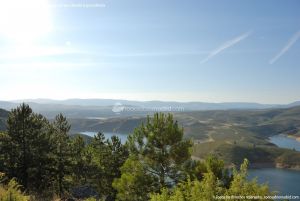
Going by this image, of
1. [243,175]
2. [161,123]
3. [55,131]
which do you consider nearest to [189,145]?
[161,123]

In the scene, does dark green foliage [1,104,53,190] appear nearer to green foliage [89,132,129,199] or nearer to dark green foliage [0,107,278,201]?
dark green foliage [0,107,278,201]

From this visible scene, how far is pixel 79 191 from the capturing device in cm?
4053

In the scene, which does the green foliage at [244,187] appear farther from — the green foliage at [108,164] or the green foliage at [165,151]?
the green foliage at [108,164]

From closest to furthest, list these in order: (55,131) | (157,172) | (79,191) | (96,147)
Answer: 1. (157,172)
2. (79,191)
3. (55,131)
4. (96,147)

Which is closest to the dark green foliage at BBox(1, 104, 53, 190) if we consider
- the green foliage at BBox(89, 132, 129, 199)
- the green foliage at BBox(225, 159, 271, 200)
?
the green foliage at BBox(89, 132, 129, 199)

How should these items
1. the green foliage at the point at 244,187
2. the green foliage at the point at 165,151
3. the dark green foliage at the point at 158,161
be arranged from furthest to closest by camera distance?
the green foliage at the point at 165,151 < the dark green foliage at the point at 158,161 < the green foliage at the point at 244,187

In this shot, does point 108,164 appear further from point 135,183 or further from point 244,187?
point 244,187

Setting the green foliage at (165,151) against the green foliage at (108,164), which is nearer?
the green foliage at (165,151)

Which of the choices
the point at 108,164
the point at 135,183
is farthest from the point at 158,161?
the point at 108,164

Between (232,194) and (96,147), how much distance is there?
52287 millimetres

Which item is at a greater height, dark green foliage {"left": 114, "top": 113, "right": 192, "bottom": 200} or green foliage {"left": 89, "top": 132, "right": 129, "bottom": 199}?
dark green foliage {"left": 114, "top": 113, "right": 192, "bottom": 200}

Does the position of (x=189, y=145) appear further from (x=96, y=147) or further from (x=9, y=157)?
(x=96, y=147)

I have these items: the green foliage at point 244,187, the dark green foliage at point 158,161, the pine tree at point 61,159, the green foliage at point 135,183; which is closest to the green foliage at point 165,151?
the dark green foliage at point 158,161

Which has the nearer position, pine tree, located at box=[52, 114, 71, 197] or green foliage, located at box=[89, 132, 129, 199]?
pine tree, located at box=[52, 114, 71, 197]
